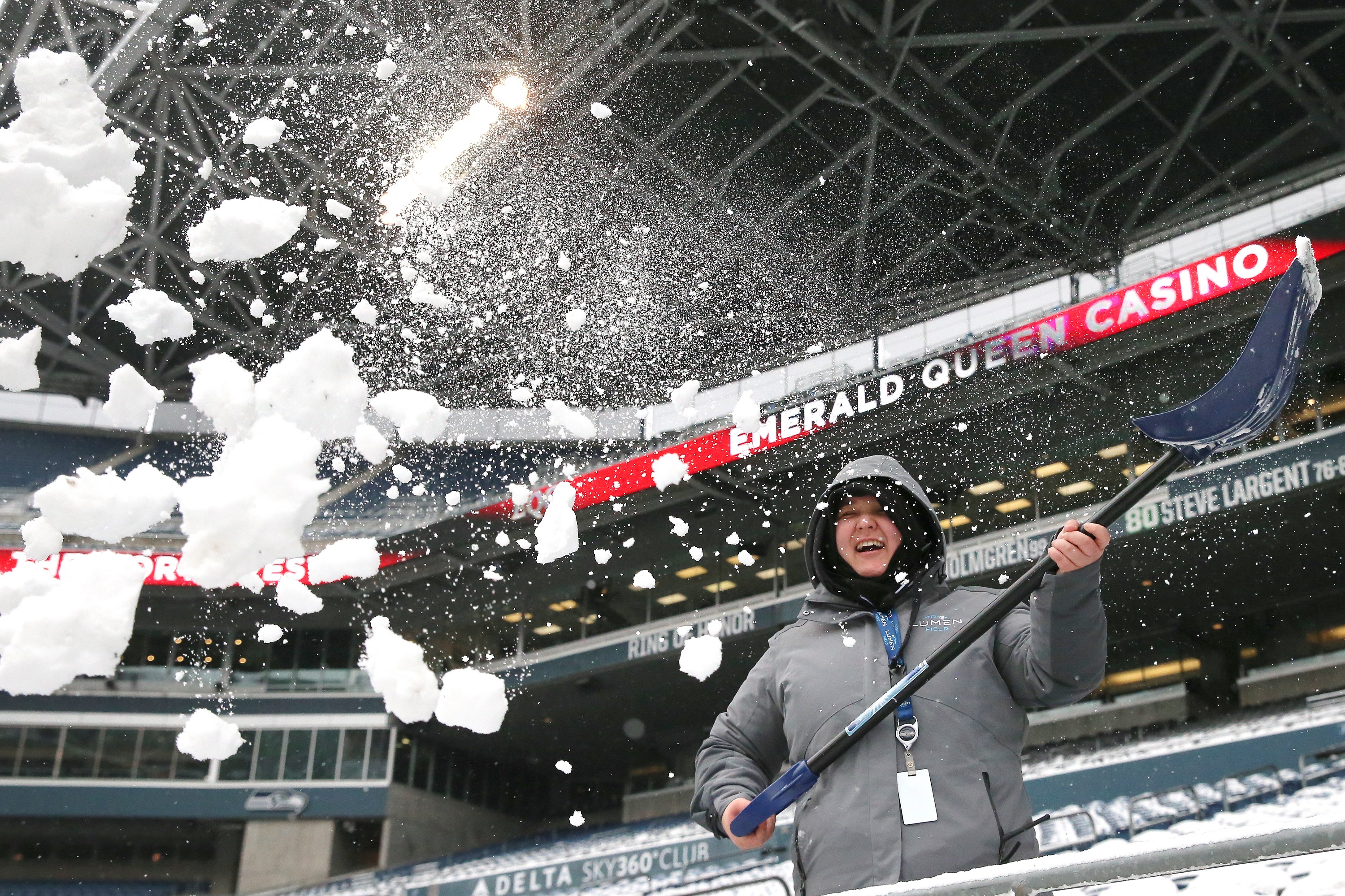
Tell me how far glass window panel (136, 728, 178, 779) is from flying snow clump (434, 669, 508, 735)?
65.2 feet

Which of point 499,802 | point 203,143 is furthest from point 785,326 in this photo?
point 499,802

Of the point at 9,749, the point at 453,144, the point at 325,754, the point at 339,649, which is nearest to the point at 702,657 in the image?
the point at 453,144

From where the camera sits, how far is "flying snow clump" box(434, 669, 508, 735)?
3918 millimetres

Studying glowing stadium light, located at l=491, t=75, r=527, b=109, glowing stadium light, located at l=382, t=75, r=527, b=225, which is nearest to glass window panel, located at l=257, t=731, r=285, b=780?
glowing stadium light, located at l=382, t=75, r=527, b=225

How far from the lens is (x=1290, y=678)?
1390 cm

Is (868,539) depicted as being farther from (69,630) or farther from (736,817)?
(69,630)

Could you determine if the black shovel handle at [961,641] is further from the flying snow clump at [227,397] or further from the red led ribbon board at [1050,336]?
the red led ribbon board at [1050,336]

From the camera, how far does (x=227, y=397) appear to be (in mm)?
4023

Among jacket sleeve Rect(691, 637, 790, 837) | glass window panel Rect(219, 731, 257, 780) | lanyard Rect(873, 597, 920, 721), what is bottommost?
jacket sleeve Rect(691, 637, 790, 837)

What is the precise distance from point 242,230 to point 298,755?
61.9 ft

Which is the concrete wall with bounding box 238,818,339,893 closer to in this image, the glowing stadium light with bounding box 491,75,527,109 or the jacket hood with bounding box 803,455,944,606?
the glowing stadium light with bounding box 491,75,527,109

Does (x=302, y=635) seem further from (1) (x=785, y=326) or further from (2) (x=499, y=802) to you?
(1) (x=785, y=326)

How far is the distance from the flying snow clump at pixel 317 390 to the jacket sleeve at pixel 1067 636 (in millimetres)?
2669

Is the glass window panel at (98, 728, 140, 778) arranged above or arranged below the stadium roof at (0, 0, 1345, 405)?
below
